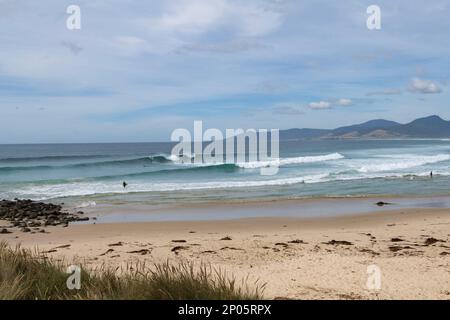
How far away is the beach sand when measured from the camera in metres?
7.18

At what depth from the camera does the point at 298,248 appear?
10312 millimetres

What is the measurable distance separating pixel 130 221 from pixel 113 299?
11.3m

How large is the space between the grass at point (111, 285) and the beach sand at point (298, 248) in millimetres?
1602

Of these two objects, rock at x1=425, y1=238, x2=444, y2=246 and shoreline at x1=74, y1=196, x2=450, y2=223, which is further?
shoreline at x1=74, y1=196, x2=450, y2=223

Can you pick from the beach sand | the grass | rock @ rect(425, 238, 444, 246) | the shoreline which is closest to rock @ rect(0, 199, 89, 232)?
the beach sand

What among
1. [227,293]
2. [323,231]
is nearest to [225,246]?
[323,231]

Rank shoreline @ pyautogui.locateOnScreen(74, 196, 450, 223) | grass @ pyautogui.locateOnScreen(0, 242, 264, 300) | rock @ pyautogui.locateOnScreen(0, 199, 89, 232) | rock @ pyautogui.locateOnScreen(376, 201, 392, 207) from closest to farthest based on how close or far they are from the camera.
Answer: grass @ pyautogui.locateOnScreen(0, 242, 264, 300)
rock @ pyautogui.locateOnScreen(0, 199, 89, 232)
shoreline @ pyautogui.locateOnScreen(74, 196, 450, 223)
rock @ pyautogui.locateOnScreen(376, 201, 392, 207)

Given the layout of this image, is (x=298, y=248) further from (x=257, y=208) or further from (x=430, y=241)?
(x=257, y=208)

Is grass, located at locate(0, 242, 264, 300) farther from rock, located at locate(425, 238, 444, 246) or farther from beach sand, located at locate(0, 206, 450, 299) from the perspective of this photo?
rock, located at locate(425, 238, 444, 246)

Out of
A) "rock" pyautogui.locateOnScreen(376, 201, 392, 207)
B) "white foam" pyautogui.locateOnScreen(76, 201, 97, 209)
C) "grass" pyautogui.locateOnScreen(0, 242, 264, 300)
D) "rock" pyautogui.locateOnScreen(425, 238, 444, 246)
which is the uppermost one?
"grass" pyautogui.locateOnScreen(0, 242, 264, 300)

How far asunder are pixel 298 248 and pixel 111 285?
5.85 meters

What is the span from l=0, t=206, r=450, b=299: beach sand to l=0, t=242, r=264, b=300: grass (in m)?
1.60

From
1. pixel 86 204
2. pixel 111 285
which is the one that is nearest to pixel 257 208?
pixel 86 204

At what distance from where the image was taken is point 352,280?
736 cm
